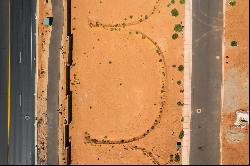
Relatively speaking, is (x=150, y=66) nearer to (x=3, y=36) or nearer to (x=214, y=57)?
(x=214, y=57)

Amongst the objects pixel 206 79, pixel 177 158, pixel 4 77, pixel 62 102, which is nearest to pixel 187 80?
pixel 206 79

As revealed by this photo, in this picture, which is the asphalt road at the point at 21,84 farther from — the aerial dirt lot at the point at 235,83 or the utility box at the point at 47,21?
the aerial dirt lot at the point at 235,83

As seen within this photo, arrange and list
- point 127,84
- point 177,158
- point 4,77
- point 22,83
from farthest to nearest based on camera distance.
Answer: point 4,77 < point 22,83 < point 127,84 < point 177,158

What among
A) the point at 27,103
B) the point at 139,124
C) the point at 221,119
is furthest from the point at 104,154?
the point at 221,119

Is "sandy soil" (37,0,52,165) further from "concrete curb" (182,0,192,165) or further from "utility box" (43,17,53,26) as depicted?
"concrete curb" (182,0,192,165)

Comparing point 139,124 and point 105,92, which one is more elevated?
point 105,92

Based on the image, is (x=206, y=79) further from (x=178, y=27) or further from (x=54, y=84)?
(x=54, y=84)
